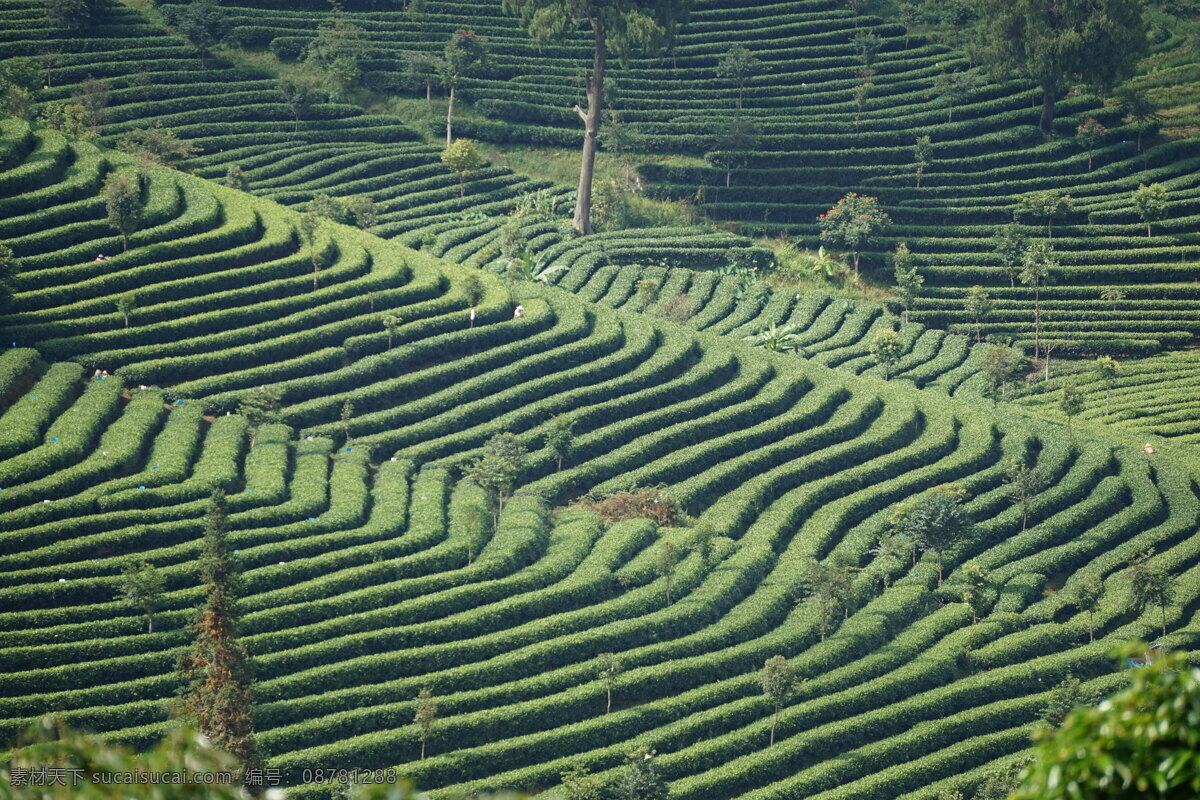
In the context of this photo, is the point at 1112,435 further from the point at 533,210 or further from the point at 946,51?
the point at 946,51

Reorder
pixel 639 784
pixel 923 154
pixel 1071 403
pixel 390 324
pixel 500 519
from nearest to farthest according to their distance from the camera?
pixel 639 784 < pixel 500 519 < pixel 1071 403 < pixel 390 324 < pixel 923 154

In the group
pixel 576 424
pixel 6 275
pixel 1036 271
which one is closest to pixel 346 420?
pixel 576 424

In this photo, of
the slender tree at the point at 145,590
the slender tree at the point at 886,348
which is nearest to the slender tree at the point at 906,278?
the slender tree at the point at 886,348

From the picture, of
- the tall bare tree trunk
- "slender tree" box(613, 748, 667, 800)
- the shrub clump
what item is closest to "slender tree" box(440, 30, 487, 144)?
the tall bare tree trunk

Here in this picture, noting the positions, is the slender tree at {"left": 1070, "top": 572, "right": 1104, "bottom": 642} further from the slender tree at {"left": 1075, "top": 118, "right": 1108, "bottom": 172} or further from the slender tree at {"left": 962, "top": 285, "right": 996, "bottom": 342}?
the slender tree at {"left": 1075, "top": 118, "right": 1108, "bottom": 172}

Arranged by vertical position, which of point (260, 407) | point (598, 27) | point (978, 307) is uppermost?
point (598, 27)

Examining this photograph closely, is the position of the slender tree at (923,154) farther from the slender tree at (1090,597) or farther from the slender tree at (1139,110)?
the slender tree at (1090,597)

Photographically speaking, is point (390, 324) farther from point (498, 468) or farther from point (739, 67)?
point (739, 67)
